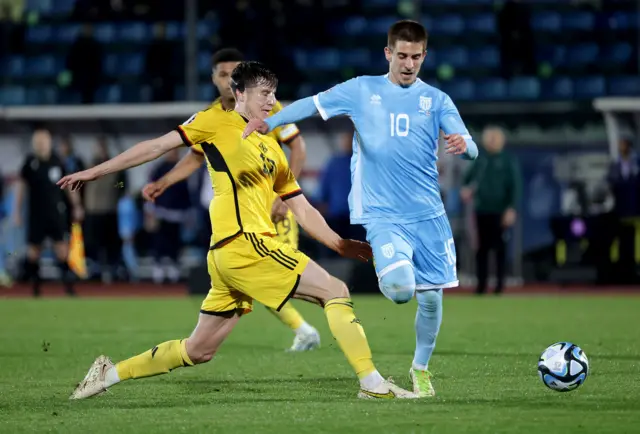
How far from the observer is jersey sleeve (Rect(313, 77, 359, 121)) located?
709 cm

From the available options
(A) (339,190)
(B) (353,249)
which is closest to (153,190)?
(B) (353,249)

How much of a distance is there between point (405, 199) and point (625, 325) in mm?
5643

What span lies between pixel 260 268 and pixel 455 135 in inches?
46.8

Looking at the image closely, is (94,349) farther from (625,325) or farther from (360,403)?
(625,325)

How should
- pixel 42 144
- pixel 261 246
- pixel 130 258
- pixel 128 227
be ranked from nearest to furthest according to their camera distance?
pixel 261 246 < pixel 42 144 < pixel 128 227 < pixel 130 258

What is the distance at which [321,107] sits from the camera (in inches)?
278

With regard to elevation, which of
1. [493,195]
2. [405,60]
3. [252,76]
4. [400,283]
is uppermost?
[405,60]

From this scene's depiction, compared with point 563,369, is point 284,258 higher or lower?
higher

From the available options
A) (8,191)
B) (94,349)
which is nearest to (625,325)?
(94,349)

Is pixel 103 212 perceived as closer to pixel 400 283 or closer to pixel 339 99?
pixel 339 99

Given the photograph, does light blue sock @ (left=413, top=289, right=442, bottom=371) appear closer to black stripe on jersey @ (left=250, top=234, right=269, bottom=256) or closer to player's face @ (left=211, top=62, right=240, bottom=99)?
black stripe on jersey @ (left=250, top=234, right=269, bottom=256)

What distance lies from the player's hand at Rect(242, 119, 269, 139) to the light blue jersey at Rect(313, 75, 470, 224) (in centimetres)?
67

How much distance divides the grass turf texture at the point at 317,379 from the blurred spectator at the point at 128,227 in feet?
20.4

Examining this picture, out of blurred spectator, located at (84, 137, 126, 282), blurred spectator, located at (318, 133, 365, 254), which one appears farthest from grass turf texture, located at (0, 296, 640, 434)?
blurred spectator, located at (84, 137, 126, 282)
